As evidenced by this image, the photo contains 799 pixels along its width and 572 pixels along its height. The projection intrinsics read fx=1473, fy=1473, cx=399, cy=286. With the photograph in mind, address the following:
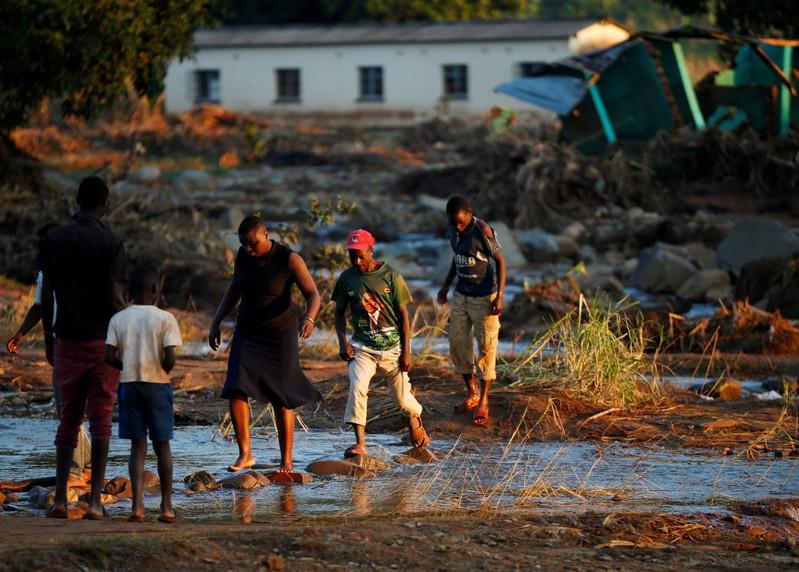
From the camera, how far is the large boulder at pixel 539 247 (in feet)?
80.2

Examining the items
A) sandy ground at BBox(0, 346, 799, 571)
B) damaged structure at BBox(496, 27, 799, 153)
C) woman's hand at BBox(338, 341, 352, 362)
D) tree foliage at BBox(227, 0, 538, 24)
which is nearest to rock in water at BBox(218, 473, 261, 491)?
sandy ground at BBox(0, 346, 799, 571)

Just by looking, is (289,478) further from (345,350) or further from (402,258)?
(402,258)

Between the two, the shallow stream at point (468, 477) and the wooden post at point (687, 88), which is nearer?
the shallow stream at point (468, 477)

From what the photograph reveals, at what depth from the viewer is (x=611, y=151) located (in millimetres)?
30031

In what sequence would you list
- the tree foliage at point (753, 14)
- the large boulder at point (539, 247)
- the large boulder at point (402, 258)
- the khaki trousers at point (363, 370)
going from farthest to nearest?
the tree foliage at point (753, 14) < the large boulder at point (539, 247) < the large boulder at point (402, 258) < the khaki trousers at point (363, 370)

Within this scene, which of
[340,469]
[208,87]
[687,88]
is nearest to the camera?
[340,469]

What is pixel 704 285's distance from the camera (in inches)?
797

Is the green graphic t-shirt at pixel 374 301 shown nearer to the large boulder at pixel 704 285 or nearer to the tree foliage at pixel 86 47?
the tree foliage at pixel 86 47

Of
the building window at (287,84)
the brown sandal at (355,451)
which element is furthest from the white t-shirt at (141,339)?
the building window at (287,84)

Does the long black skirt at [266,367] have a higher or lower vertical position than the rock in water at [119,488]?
higher

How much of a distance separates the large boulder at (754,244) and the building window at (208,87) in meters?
32.2

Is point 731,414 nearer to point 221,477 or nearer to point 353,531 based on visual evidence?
point 221,477

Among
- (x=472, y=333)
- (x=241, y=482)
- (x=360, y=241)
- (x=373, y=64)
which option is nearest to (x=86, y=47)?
(x=472, y=333)

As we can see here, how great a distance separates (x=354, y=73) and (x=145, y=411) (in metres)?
43.6
